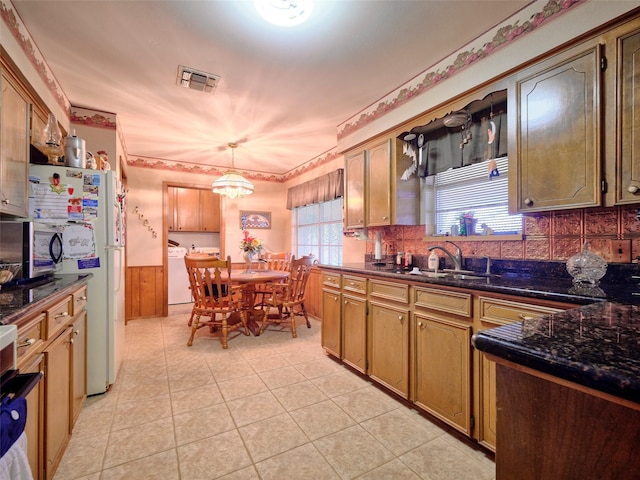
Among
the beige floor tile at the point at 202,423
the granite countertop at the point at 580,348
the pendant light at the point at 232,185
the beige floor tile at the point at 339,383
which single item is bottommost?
the beige floor tile at the point at 339,383

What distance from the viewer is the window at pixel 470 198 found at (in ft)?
7.46

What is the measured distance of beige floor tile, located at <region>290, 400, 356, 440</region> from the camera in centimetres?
188

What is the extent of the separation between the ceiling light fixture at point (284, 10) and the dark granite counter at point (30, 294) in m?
1.81

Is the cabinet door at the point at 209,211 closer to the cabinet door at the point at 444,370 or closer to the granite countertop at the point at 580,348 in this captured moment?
the cabinet door at the point at 444,370

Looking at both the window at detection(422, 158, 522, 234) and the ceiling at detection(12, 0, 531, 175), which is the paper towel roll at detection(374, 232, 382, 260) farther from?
the ceiling at detection(12, 0, 531, 175)

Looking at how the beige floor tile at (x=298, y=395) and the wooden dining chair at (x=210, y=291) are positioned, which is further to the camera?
the wooden dining chair at (x=210, y=291)

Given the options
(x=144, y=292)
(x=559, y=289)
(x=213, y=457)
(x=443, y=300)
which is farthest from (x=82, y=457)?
(x=144, y=292)

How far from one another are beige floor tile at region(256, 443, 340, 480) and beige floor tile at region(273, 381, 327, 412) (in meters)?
0.45

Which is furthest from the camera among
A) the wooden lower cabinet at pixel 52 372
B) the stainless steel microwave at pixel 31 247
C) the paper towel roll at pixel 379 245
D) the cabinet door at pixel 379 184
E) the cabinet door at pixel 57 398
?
the paper towel roll at pixel 379 245

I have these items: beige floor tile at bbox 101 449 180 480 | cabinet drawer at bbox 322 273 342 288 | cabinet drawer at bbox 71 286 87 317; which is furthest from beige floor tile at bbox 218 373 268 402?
cabinet drawer at bbox 71 286 87 317

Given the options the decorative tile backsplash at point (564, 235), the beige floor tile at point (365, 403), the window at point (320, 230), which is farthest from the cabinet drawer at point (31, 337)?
the window at point (320, 230)

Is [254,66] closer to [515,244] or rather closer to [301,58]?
[301,58]

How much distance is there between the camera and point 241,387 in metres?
2.45

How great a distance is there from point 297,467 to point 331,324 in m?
1.49
